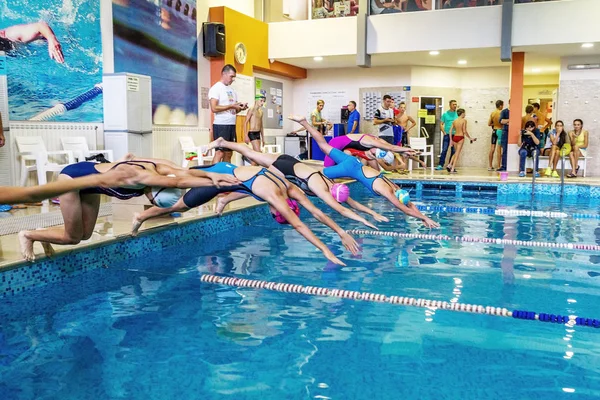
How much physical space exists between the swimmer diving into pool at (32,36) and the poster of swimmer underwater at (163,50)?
143 centimetres

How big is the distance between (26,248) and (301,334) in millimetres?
2243

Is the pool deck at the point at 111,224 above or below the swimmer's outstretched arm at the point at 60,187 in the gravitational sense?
below

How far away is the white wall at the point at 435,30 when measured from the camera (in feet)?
41.7

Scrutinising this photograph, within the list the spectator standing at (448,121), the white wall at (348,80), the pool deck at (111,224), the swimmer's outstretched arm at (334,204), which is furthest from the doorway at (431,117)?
the swimmer's outstretched arm at (334,204)

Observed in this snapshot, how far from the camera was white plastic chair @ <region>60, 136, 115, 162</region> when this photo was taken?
860 cm

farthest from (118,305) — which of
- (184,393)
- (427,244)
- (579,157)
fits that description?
(579,157)

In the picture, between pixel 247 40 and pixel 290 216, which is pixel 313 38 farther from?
pixel 290 216

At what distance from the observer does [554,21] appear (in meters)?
12.2

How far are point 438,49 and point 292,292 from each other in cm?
1019

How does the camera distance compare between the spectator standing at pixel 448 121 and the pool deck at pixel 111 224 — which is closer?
the pool deck at pixel 111 224

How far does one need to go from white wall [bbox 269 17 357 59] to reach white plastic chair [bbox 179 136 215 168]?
13.2 ft

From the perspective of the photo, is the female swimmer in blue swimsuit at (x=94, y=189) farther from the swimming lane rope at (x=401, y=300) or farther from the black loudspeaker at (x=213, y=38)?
the black loudspeaker at (x=213, y=38)

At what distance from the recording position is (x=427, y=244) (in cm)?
652

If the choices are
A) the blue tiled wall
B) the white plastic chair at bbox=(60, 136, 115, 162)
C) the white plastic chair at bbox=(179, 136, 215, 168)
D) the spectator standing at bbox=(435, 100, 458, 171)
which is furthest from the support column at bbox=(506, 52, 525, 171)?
the white plastic chair at bbox=(60, 136, 115, 162)
